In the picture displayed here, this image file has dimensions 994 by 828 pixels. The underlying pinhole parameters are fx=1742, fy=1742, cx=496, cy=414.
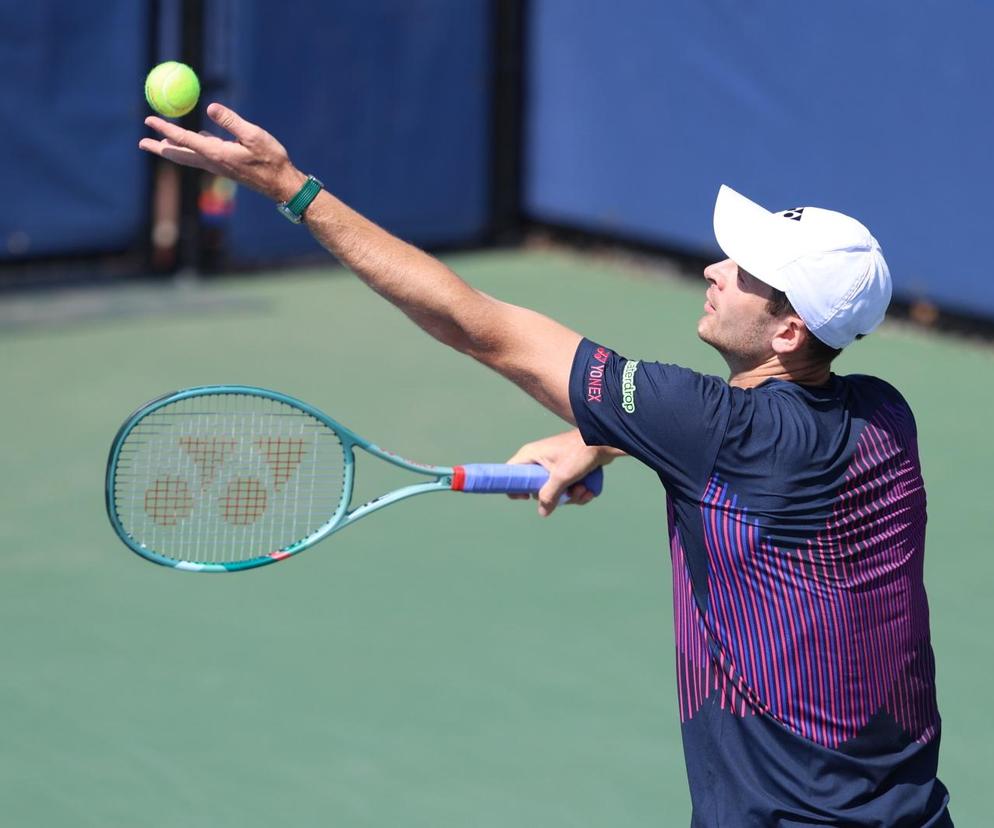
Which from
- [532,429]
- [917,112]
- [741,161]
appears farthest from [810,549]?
[741,161]

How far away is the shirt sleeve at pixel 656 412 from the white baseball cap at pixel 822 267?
19 cm

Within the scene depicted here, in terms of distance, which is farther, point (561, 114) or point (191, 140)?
point (561, 114)

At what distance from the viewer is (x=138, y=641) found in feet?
16.6

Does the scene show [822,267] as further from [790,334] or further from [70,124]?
[70,124]

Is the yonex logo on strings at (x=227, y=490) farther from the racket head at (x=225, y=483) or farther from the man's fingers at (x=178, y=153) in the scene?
the man's fingers at (x=178, y=153)

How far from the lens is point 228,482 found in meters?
3.80

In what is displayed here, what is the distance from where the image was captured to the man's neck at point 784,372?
290cm

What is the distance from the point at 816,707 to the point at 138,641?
9.07ft

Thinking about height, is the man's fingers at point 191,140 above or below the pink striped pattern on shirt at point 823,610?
above

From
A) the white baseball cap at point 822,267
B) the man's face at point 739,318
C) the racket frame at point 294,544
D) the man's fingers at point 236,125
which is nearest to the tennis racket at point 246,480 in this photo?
the racket frame at point 294,544

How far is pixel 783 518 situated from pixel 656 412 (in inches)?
10.3

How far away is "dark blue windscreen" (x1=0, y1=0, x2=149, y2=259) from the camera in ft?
28.0

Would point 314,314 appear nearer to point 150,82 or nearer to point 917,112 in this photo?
point 917,112

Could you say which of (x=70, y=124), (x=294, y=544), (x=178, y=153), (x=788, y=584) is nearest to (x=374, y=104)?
(x=70, y=124)
